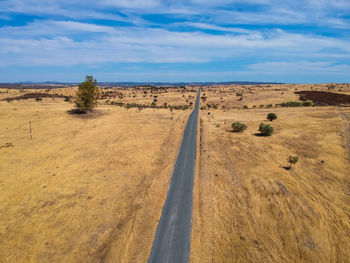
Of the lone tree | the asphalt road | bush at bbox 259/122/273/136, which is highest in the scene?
the lone tree

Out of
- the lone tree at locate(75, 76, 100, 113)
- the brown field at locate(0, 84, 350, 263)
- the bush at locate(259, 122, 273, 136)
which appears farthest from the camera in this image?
the lone tree at locate(75, 76, 100, 113)

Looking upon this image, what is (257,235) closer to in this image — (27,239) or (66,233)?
Answer: (66,233)

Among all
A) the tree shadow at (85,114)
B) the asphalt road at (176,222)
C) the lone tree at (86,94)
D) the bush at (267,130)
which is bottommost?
the asphalt road at (176,222)

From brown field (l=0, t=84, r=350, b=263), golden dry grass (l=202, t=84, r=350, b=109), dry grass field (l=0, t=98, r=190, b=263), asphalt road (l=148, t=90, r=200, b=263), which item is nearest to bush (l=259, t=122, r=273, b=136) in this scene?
brown field (l=0, t=84, r=350, b=263)

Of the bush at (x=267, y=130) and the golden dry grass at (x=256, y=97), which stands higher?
the golden dry grass at (x=256, y=97)

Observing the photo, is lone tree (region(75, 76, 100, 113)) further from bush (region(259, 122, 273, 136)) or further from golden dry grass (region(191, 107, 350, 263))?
bush (region(259, 122, 273, 136))

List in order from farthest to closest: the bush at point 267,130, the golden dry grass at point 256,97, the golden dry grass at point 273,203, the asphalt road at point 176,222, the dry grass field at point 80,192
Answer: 1. the golden dry grass at point 256,97
2. the bush at point 267,130
3. the dry grass field at point 80,192
4. the golden dry grass at point 273,203
5. the asphalt road at point 176,222

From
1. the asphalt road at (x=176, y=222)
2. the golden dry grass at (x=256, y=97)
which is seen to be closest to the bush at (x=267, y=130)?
the asphalt road at (x=176, y=222)

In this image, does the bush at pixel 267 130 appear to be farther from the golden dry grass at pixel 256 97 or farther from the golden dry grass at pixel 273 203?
the golden dry grass at pixel 256 97
